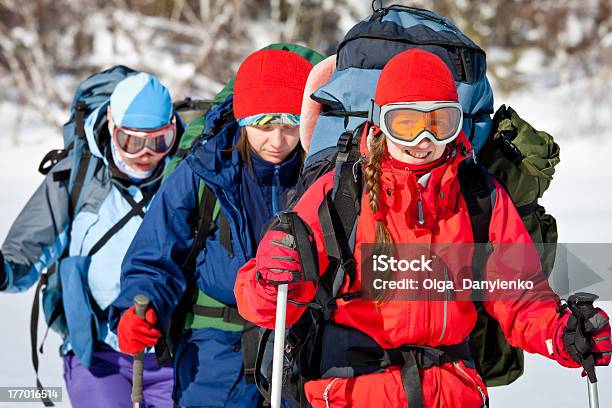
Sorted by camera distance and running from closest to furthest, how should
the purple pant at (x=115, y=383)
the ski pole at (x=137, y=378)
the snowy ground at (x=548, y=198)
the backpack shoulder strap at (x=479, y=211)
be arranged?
the backpack shoulder strap at (x=479, y=211) < the ski pole at (x=137, y=378) < the purple pant at (x=115, y=383) < the snowy ground at (x=548, y=198)

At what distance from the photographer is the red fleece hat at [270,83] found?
3.72 m

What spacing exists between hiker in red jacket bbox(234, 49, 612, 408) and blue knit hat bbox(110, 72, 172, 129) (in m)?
1.79

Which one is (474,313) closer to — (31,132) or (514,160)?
(514,160)

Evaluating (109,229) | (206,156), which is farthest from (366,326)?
(109,229)

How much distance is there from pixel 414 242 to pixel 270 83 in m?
1.39

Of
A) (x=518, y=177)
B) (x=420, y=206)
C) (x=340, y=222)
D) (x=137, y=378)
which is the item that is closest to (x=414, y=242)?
(x=420, y=206)

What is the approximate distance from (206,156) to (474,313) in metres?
1.36

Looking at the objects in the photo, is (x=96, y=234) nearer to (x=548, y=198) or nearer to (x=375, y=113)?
(x=375, y=113)

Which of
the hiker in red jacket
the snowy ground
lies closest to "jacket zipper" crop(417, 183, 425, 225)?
the hiker in red jacket

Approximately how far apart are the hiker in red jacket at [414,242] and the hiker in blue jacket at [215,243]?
0.90 metres

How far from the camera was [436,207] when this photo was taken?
2.64 m

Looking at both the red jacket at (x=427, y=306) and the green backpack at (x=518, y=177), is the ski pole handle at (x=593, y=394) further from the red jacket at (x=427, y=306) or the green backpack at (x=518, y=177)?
the green backpack at (x=518, y=177)

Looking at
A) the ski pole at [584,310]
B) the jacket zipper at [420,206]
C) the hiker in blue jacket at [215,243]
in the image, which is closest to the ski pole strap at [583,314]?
the ski pole at [584,310]

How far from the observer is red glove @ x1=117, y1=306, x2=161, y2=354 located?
358cm
